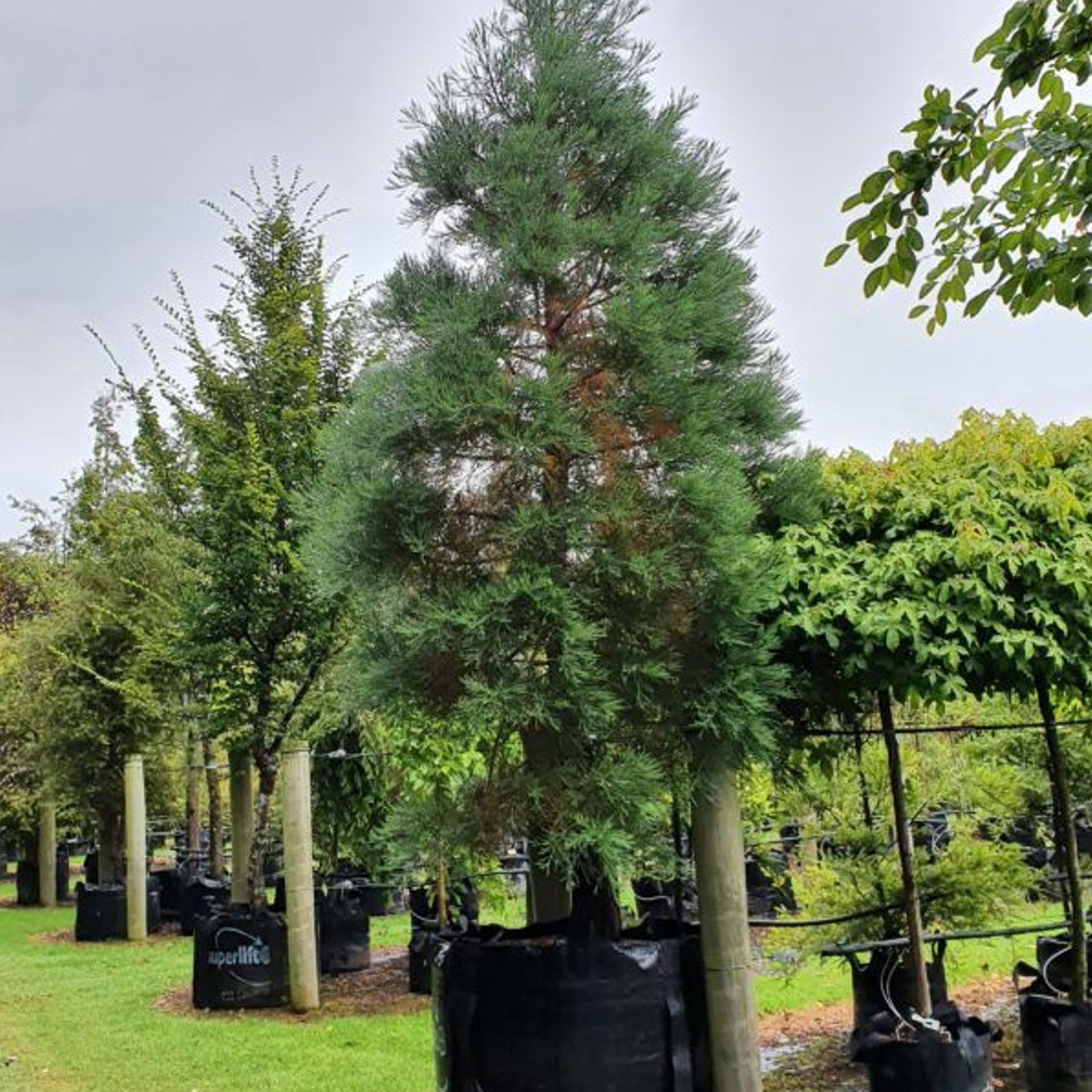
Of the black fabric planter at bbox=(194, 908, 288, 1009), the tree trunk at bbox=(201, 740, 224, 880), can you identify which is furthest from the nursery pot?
the black fabric planter at bbox=(194, 908, 288, 1009)

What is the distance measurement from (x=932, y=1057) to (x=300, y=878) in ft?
13.5

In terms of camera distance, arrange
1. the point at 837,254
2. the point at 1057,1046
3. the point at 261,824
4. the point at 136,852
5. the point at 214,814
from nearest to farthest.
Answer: the point at 837,254
the point at 1057,1046
the point at 261,824
the point at 136,852
the point at 214,814

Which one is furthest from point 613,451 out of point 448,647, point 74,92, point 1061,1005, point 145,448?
point 145,448

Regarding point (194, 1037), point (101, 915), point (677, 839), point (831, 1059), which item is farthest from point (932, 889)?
point (101, 915)

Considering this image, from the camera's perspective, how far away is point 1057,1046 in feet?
13.3

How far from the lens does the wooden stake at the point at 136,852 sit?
10680 millimetres

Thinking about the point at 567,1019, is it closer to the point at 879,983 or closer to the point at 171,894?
the point at 879,983

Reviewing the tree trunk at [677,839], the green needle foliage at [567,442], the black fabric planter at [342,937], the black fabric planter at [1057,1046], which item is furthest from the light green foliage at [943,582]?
the black fabric planter at [342,937]

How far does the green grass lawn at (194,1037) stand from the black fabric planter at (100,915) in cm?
178

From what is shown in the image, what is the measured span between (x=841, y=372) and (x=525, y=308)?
7.80 feet

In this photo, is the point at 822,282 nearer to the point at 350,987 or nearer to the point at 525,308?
the point at 525,308

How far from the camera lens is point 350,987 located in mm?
7816

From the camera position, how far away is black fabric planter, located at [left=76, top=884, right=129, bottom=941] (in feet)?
36.4

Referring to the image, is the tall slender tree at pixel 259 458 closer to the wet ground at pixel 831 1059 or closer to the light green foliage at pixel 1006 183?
the wet ground at pixel 831 1059
